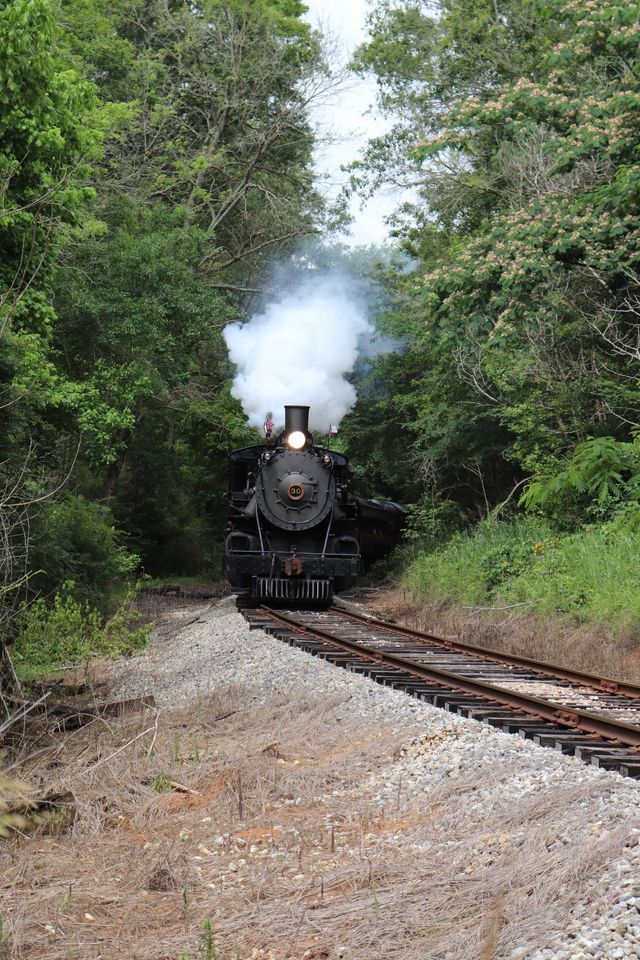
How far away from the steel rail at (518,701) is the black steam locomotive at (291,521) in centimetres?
552

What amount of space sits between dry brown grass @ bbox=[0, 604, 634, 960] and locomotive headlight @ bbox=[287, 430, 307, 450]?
1143 cm

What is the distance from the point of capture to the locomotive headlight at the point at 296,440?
18453 millimetres

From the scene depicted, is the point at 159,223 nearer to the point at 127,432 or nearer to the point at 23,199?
the point at 127,432

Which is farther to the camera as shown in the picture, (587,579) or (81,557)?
(81,557)

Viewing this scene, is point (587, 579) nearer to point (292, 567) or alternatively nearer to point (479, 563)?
point (479, 563)

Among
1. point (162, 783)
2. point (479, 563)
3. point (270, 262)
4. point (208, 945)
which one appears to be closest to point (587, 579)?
point (479, 563)

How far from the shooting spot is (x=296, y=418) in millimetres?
18969

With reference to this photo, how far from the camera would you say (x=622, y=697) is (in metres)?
8.75

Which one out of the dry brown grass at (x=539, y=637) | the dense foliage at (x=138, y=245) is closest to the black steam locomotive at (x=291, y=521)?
the dry brown grass at (x=539, y=637)

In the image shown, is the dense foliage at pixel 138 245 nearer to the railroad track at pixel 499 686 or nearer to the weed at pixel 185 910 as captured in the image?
the railroad track at pixel 499 686

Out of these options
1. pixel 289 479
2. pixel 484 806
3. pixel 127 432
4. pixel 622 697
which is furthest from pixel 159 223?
pixel 484 806

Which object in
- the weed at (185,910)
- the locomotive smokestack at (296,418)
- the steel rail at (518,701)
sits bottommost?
the weed at (185,910)

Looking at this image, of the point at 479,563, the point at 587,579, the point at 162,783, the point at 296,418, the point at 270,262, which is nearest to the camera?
the point at 162,783

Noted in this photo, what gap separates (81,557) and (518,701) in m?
11.0
